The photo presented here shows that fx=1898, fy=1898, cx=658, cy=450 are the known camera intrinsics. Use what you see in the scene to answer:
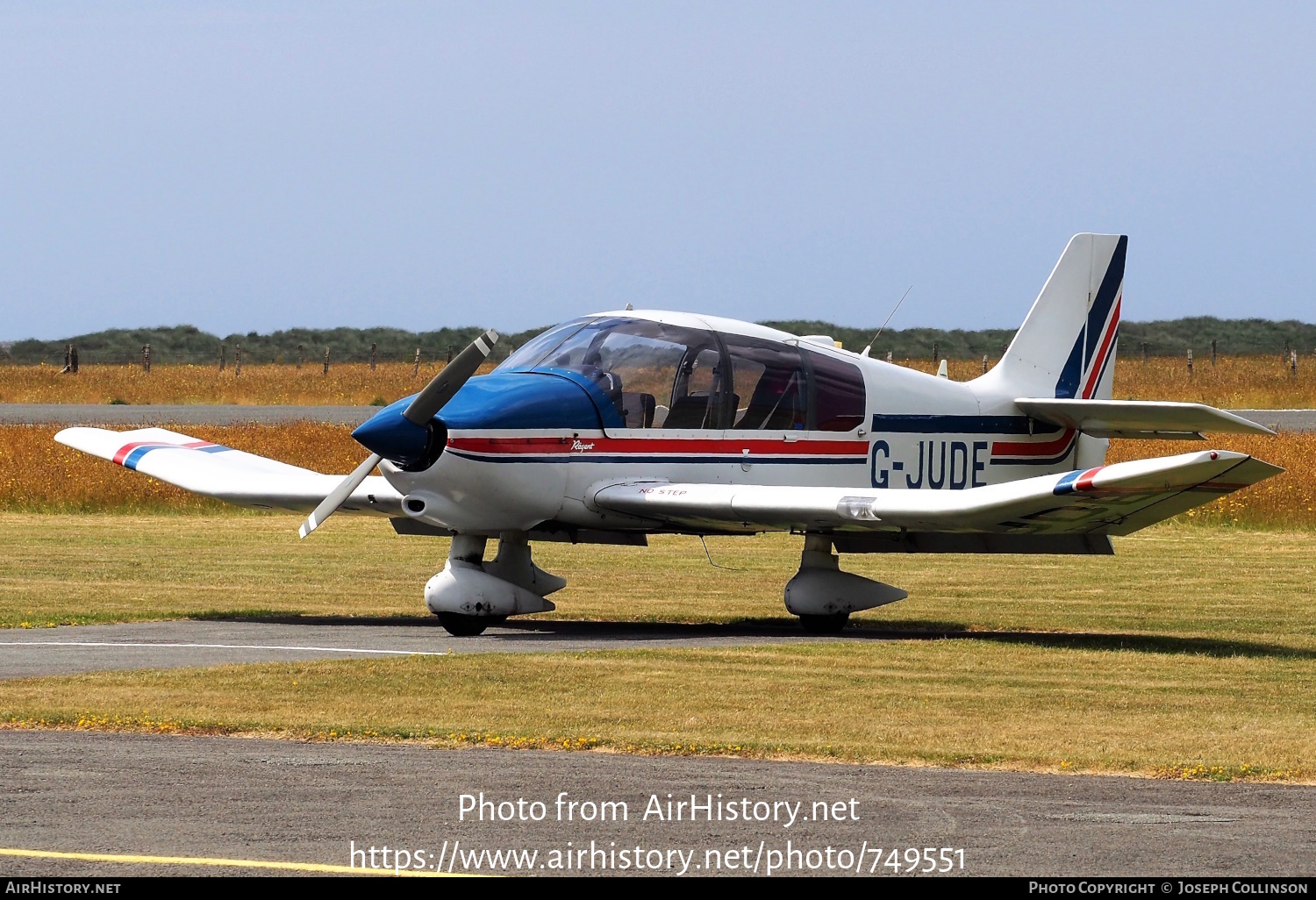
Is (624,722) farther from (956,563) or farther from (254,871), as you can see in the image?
(956,563)

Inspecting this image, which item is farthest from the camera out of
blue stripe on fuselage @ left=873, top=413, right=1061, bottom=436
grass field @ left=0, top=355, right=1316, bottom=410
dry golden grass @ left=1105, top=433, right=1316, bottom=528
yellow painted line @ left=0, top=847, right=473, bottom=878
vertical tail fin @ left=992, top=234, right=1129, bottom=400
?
grass field @ left=0, top=355, right=1316, bottom=410

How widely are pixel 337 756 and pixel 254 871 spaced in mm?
2645

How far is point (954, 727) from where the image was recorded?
10641 millimetres

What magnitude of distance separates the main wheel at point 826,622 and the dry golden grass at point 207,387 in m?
44.8

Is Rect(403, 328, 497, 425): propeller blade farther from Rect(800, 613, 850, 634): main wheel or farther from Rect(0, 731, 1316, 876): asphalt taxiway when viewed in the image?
Rect(0, 731, 1316, 876): asphalt taxiway

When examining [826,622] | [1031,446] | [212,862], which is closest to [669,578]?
[1031,446]

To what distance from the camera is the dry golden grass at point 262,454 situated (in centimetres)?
2809

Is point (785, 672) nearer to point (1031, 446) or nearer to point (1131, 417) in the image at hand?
point (1131, 417)

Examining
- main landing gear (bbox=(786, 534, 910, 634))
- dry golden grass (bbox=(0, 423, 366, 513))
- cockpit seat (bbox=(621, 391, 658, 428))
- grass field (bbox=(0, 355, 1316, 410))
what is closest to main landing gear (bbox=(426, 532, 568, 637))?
cockpit seat (bbox=(621, 391, 658, 428))

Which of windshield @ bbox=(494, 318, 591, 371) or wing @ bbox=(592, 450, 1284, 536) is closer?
wing @ bbox=(592, 450, 1284, 536)

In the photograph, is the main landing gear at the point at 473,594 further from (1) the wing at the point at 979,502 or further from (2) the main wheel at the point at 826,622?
(2) the main wheel at the point at 826,622

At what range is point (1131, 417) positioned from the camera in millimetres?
17188

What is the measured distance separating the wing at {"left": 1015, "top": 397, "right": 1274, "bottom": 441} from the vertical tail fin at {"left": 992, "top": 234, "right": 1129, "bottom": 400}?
61 cm

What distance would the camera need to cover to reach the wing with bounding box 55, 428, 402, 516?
57.8ft
